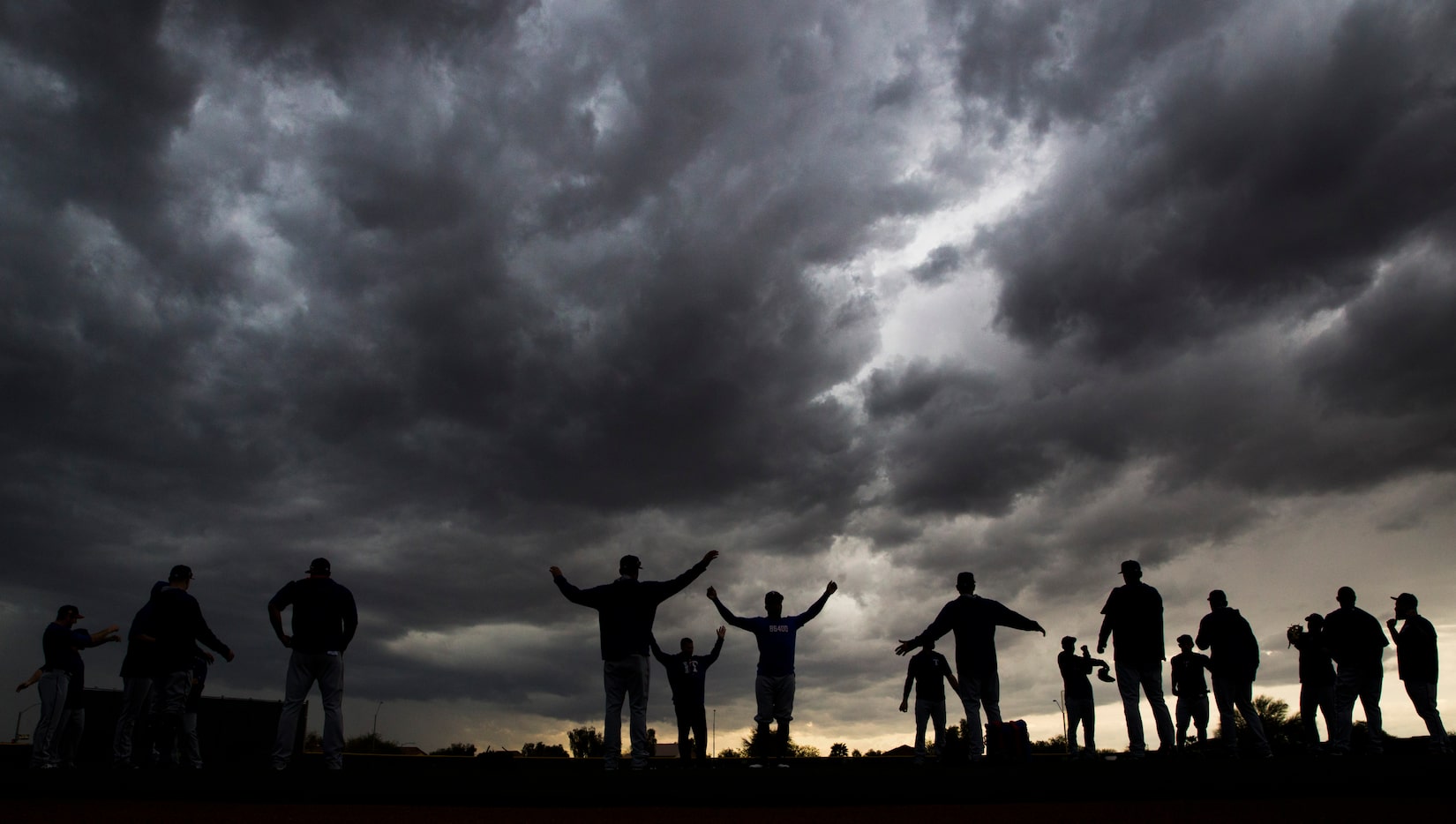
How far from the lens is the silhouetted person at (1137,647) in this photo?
10297 millimetres

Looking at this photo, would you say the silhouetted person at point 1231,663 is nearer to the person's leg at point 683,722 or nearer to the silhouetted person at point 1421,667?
the silhouetted person at point 1421,667

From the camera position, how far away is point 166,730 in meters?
9.65

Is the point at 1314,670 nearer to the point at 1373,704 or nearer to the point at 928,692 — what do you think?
the point at 1373,704

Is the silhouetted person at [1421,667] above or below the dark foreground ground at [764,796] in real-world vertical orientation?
above

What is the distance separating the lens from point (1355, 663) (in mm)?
11250

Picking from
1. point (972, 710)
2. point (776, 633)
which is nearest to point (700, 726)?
point (776, 633)

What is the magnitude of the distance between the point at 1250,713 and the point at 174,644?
13426mm

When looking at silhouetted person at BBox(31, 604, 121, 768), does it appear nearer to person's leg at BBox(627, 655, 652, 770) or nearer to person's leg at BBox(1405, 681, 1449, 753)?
person's leg at BBox(627, 655, 652, 770)

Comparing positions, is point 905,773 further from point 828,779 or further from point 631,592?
point 631,592

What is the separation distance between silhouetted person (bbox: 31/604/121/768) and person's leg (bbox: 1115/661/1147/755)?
13.1 meters

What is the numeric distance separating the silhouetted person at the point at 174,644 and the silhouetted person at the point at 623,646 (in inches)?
167

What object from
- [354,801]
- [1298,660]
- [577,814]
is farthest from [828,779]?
[1298,660]

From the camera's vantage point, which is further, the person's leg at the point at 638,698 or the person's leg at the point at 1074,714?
the person's leg at the point at 1074,714

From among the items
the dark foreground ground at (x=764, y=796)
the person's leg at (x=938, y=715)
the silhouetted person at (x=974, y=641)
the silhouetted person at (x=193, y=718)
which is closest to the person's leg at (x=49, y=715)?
the silhouetted person at (x=193, y=718)
